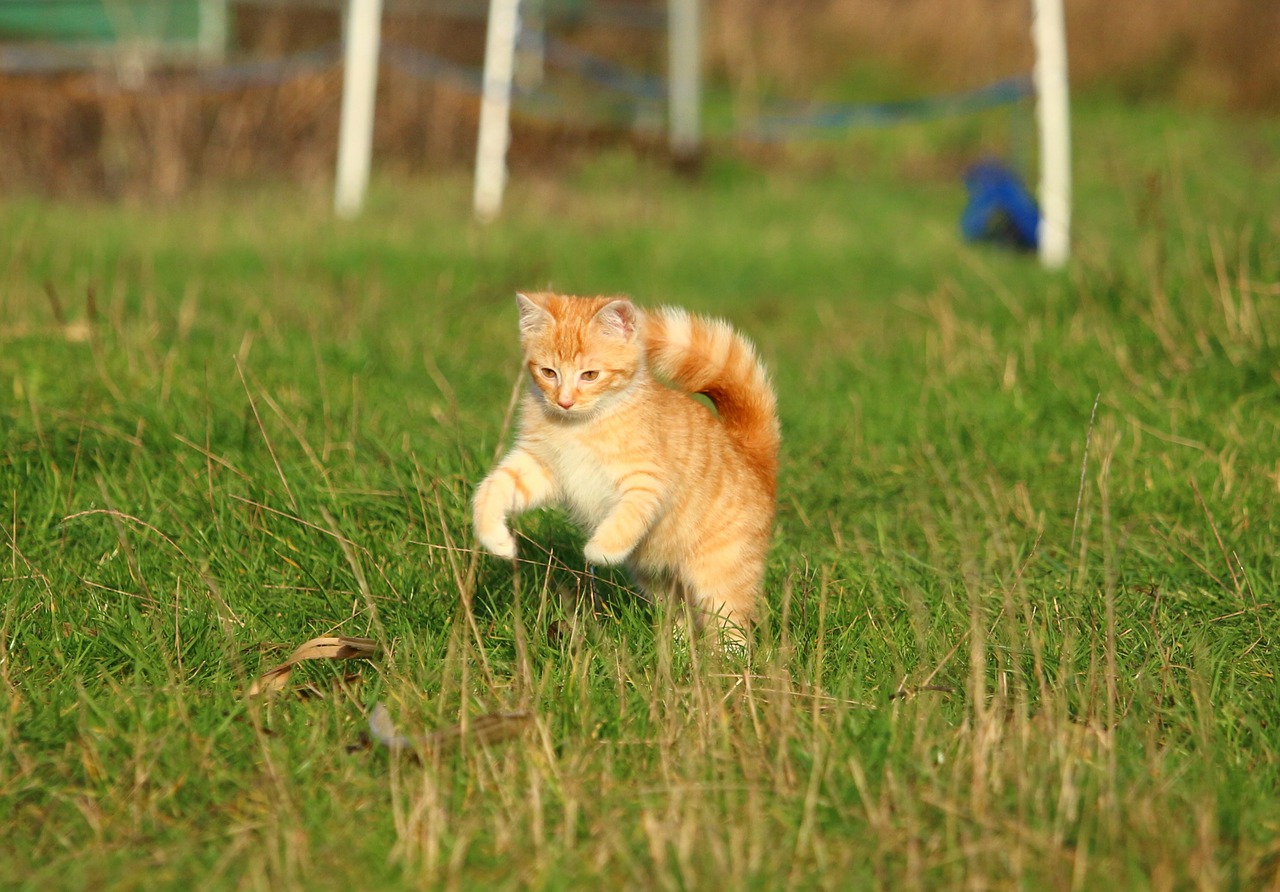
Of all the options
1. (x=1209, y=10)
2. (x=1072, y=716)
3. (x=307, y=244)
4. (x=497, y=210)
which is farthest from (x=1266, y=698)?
(x=1209, y=10)

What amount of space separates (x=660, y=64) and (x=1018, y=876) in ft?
46.6

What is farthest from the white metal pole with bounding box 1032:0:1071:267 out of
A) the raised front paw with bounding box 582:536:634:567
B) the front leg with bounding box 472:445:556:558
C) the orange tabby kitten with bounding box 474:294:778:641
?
the raised front paw with bounding box 582:536:634:567

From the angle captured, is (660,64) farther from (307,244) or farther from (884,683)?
(884,683)

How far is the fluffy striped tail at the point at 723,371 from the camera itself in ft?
11.9

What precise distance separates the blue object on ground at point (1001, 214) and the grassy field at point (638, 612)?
93.3 inches

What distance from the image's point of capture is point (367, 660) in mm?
3129

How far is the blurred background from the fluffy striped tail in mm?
6568

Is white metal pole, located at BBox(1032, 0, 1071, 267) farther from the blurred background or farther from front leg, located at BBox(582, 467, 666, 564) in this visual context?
front leg, located at BBox(582, 467, 666, 564)

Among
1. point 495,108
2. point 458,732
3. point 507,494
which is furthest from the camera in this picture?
point 495,108

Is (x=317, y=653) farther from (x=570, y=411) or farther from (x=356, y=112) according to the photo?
(x=356, y=112)

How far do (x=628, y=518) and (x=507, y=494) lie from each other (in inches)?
11.2

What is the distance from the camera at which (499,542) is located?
324 centimetres

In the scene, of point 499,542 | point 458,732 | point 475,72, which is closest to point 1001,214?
point 475,72

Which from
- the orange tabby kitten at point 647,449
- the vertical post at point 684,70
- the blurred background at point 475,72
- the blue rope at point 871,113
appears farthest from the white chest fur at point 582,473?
the vertical post at point 684,70
